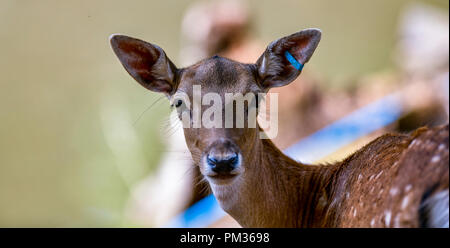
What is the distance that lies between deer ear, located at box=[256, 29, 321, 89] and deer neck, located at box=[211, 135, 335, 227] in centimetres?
42

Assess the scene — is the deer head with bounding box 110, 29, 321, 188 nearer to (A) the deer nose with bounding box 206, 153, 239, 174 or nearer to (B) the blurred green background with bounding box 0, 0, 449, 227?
(A) the deer nose with bounding box 206, 153, 239, 174

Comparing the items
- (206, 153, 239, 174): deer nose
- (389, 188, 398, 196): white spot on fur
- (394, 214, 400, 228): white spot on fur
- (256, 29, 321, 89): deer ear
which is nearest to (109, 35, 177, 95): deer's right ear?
(256, 29, 321, 89): deer ear

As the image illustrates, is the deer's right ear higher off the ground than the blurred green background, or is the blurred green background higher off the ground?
the deer's right ear

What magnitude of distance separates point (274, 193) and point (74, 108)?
23.2ft

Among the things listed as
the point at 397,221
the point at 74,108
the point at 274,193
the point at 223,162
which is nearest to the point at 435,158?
the point at 397,221

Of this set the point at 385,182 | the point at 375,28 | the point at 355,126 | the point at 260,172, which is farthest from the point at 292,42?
the point at 375,28

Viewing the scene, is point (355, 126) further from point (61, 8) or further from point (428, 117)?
point (61, 8)

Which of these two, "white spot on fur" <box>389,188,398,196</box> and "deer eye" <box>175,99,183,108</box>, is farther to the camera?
"deer eye" <box>175,99,183,108</box>

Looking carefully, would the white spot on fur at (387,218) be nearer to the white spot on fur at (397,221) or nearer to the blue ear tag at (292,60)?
the white spot on fur at (397,221)

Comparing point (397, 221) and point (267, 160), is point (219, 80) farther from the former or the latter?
point (397, 221)

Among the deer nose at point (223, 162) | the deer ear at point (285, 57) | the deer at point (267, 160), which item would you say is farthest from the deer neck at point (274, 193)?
the deer ear at point (285, 57)

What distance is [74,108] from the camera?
10.3m

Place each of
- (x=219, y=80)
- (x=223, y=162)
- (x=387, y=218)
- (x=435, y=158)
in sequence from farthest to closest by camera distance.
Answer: (x=219, y=80) → (x=223, y=162) → (x=387, y=218) → (x=435, y=158)

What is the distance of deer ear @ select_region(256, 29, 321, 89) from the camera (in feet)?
Result: 12.6
